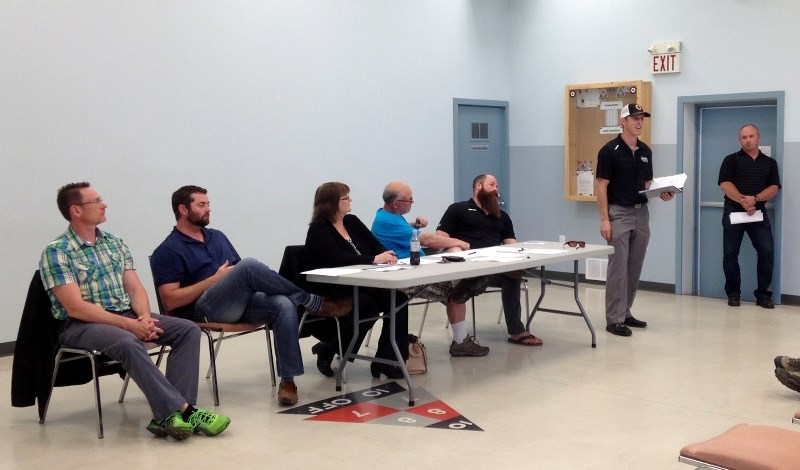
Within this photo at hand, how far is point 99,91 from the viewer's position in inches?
240

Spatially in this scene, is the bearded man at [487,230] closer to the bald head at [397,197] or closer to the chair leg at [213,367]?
the bald head at [397,197]

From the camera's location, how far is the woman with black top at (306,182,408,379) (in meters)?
4.91

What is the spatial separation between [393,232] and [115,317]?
2017 millimetres

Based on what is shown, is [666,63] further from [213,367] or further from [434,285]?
[213,367]

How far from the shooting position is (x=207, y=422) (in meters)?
4.05

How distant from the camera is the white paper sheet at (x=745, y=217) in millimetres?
7250

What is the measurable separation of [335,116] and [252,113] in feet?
2.74

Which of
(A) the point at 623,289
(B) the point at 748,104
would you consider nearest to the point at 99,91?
(A) the point at 623,289

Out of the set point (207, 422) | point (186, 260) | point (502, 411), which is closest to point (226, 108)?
point (186, 260)

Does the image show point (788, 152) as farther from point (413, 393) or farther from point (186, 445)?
point (186, 445)

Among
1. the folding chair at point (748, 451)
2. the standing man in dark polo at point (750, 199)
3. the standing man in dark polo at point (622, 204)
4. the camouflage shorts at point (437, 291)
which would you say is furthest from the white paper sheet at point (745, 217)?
the folding chair at point (748, 451)

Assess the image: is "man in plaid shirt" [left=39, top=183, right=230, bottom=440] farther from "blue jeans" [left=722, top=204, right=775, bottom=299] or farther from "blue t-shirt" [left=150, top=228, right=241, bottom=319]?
"blue jeans" [left=722, top=204, right=775, bottom=299]

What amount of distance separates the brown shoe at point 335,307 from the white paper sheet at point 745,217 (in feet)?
12.7

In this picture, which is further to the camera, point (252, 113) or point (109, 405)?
point (252, 113)
